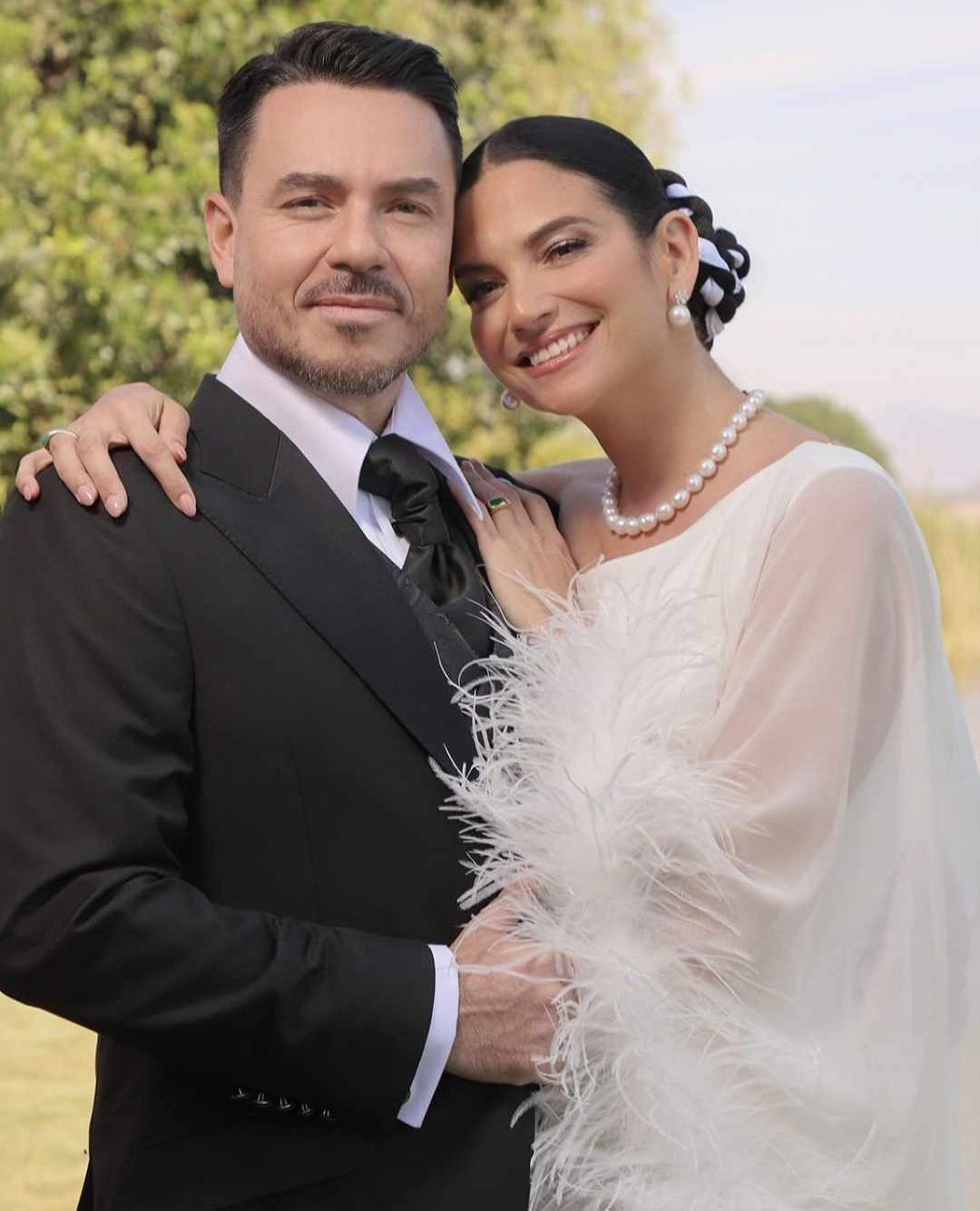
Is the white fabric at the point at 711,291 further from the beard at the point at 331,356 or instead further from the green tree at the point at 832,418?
the green tree at the point at 832,418

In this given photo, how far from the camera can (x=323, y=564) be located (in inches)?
94.8

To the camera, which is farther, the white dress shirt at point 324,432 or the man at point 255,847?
the white dress shirt at point 324,432

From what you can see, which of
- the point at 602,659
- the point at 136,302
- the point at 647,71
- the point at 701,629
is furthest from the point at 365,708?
the point at 647,71

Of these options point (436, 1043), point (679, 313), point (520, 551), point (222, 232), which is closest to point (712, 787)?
point (436, 1043)

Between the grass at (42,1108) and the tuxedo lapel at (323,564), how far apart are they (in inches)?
99.0

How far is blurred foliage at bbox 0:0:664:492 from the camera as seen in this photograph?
22.2ft

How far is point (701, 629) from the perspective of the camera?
8.70ft

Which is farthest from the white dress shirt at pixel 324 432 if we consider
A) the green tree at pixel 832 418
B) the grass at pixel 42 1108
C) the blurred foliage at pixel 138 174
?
the green tree at pixel 832 418

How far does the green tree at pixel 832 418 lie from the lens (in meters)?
14.4

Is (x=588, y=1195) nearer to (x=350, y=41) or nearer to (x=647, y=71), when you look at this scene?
(x=350, y=41)

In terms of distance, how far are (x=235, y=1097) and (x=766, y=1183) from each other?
0.77 metres

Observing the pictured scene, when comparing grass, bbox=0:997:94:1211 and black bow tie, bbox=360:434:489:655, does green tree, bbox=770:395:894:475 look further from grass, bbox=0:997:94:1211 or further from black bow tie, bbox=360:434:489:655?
black bow tie, bbox=360:434:489:655

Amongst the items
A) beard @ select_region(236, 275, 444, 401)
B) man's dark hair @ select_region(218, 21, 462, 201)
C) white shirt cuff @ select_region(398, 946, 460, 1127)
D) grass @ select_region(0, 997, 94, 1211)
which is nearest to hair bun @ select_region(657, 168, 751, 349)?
man's dark hair @ select_region(218, 21, 462, 201)

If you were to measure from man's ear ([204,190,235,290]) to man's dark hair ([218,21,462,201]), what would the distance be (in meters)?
0.03
